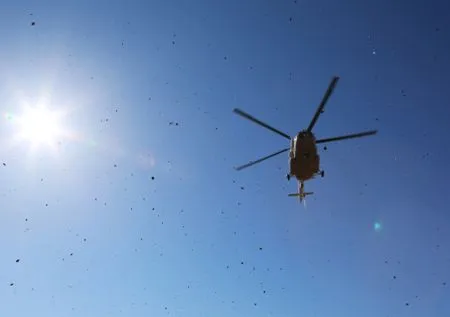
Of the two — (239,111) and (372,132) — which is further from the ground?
(239,111)

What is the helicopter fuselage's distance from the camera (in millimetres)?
30375

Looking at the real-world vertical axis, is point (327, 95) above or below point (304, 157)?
above

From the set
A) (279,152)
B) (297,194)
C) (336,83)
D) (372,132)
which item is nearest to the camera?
(336,83)

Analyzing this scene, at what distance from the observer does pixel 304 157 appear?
99.8ft

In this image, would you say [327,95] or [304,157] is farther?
[304,157]

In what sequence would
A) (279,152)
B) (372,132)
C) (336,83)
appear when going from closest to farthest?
(336,83) < (372,132) < (279,152)

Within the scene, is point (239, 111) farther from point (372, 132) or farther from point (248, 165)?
point (372, 132)

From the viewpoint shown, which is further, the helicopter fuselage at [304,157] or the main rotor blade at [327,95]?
the helicopter fuselage at [304,157]

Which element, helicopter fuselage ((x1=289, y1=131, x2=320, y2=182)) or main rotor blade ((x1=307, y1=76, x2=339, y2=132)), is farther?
helicopter fuselage ((x1=289, y1=131, x2=320, y2=182))

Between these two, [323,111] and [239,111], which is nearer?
[323,111]

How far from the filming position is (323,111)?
2880cm

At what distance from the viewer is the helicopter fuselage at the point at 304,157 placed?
30375 mm

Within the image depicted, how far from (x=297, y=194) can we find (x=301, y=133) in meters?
7.55

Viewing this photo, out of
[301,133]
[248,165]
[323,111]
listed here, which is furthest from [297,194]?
[323,111]
